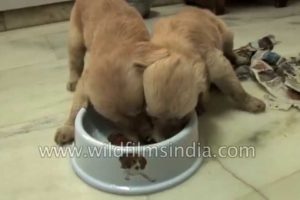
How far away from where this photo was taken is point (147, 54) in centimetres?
102

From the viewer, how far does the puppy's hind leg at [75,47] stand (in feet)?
4.74

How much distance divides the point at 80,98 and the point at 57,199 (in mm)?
285

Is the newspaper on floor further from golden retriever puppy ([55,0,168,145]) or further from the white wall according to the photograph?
the white wall

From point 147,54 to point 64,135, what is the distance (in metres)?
0.37

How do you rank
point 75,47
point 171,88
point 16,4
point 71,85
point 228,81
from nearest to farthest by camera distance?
point 171,88 < point 228,81 < point 75,47 < point 71,85 < point 16,4

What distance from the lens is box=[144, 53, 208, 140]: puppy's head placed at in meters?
0.97

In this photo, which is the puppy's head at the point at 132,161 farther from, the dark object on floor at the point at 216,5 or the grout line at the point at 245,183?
the dark object on floor at the point at 216,5

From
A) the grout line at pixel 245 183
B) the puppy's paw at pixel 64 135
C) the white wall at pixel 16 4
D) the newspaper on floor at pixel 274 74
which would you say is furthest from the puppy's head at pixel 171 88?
the white wall at pixel 16 4

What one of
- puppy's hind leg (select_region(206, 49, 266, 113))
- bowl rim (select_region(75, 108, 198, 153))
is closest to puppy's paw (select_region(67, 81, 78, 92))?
bowl rim (select_region(75, 108, 198, 153))

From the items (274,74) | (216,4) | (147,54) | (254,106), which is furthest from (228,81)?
(216,4)

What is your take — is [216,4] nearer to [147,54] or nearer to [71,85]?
[71,85]

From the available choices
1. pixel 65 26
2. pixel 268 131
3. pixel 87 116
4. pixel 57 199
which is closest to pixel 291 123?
pixel 268 131

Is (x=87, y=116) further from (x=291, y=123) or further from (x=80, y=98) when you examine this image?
(x=291, y=123)

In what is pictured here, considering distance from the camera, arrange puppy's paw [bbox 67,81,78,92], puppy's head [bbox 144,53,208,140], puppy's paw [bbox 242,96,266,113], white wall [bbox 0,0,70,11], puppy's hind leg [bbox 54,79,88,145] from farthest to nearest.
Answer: white wall [bbox 0,0,70,11] < puppy's paw [bbox 67,81,78,92] < puppy's paw [bbox 242,96,266,113] < puppy's hind leg [bbox 54,79,88,145] < puppy's head [bbox 144,53,208,140]
